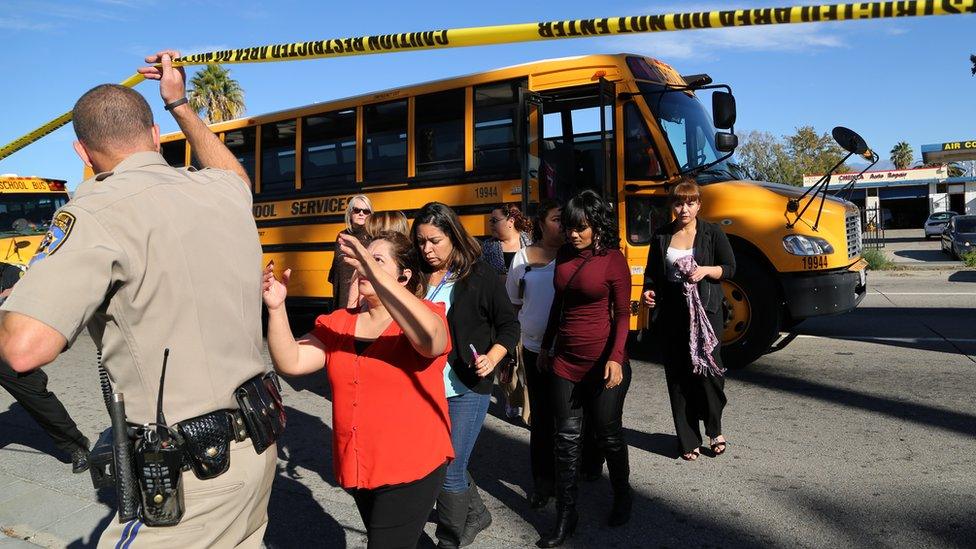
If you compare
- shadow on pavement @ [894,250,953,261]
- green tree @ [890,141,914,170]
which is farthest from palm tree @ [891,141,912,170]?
shadow on pavement @ [894,250,953,261]

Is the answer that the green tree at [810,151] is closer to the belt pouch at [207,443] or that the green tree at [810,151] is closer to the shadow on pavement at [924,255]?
the shadow on pavement at [924,255]

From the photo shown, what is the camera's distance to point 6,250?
1287cm

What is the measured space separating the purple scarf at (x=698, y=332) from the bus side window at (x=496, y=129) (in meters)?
3.15

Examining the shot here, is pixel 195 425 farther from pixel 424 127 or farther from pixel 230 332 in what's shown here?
pixel 424 127

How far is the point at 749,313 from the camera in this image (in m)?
6.86

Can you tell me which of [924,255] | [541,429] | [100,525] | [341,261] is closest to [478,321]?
[541,429]

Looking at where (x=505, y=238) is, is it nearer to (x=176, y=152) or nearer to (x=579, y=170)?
(x=579, y=170)

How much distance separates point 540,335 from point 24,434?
175 inches

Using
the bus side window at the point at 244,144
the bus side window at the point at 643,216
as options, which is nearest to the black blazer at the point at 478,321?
the bus side window at the point at 643,216

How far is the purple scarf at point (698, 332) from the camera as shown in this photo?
471 centimetres

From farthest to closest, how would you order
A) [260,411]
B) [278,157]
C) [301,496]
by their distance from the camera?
[278,157]
[301,496]
[260,411]

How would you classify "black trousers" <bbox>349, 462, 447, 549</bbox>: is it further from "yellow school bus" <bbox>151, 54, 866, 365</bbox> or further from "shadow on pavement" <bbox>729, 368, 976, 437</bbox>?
"yellow school bus" <bbox>151, 54, 866, 365</bbox>

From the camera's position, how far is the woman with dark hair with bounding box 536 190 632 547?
3.79 meters

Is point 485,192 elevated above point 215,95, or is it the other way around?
point 215,95
